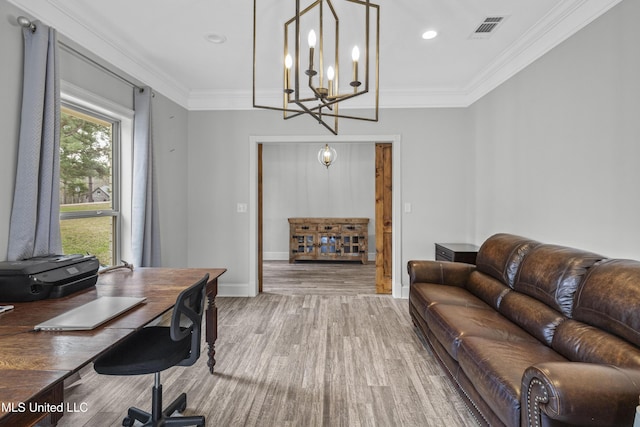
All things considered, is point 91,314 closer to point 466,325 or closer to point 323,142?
point 466,325

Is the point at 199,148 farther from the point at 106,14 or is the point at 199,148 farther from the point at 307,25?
the point at 307,25

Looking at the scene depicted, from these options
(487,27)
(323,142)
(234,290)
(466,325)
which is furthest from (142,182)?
(487,27)

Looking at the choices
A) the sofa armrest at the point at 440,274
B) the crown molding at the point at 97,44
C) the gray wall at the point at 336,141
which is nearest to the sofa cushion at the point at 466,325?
the sofa armrest at the point at 440,274

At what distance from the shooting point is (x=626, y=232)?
2.04 m

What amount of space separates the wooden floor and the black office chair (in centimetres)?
27

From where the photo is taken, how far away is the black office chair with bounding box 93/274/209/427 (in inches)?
59.6

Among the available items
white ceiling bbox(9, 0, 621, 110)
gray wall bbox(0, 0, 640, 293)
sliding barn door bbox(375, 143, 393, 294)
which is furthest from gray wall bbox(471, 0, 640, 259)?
sliding barn door bbox(375, 143, 393, 294)

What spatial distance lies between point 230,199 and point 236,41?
2.04 meters

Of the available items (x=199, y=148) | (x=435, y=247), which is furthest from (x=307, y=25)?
(x=435, y=247)

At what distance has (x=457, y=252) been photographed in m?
3.60

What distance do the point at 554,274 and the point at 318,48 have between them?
257 cm

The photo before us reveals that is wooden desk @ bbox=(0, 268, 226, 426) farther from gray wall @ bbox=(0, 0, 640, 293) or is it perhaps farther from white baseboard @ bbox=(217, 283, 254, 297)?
white baseboard @ bbox=(217, 283, 254, 297)

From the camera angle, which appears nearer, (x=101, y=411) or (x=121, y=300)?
(x=121, y=300)

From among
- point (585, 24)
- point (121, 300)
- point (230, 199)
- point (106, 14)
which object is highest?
point (106, 14)
